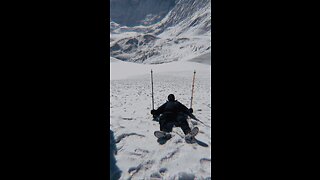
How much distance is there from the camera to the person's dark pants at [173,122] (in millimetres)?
4199

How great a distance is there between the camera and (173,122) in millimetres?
4508

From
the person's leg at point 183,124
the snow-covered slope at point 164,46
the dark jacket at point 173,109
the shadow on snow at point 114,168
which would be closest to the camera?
the shadow on snow at point 114,168

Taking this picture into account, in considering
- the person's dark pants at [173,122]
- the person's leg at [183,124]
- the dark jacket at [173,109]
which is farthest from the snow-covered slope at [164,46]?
the person's leg at [183,124]

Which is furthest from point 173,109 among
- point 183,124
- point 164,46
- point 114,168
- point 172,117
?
point 164,46

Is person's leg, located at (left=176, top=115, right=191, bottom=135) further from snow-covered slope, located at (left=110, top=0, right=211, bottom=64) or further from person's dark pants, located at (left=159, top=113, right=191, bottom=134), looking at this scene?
snow-covered slope, located at (left=110, top=0, right=211, bottom=64)

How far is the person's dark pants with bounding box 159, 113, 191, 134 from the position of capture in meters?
4.20

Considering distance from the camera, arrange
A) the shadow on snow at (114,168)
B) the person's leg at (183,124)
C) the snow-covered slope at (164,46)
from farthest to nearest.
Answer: the snow-covered slope at (164,46)
the person's leg at (183,124)
the shadow on snow at (114,168)

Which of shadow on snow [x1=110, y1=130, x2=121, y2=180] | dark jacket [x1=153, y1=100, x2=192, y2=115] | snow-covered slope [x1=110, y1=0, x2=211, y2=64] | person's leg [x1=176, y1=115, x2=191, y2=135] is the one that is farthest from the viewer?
snow-covered slope [x1=110, y1=0, x2=211, y2=64]

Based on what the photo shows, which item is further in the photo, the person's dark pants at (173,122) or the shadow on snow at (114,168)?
the person's dark pants at (173,122)

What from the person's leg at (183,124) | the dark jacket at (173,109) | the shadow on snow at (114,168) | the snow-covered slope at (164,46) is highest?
the snow-covered slope at (164,46)

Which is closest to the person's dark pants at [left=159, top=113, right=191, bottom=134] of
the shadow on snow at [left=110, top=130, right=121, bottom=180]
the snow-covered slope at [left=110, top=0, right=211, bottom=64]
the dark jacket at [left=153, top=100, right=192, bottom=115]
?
the dark jacket at [left=153, top=100, right=192, bottom=115]

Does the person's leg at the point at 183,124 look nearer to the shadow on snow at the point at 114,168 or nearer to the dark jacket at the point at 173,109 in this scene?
the dark jacket at the point at 173,109
